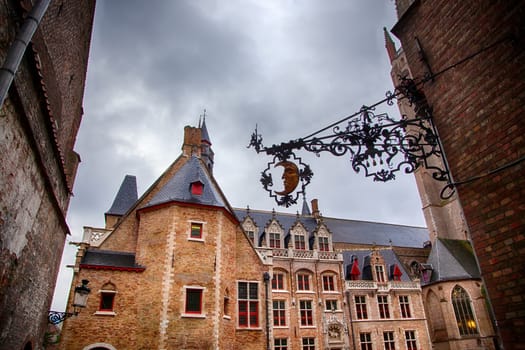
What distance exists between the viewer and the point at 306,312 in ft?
74.2

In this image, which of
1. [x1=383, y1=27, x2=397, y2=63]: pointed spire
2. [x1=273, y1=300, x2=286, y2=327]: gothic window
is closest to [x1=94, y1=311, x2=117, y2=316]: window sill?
[x1=273, y1=300, x2=286, y2=327]: gothic window

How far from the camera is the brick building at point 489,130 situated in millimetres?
3549

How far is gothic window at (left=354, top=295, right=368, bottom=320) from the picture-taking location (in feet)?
77.9

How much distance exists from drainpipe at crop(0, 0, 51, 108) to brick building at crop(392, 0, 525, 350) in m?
5.09

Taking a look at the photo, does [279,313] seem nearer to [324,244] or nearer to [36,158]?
[324,244]

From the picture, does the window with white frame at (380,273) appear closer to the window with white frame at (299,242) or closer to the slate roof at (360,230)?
the slate roof at (360,230)

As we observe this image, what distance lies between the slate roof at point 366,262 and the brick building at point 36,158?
70.8 ft

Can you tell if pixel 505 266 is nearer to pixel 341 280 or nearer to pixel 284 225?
pixel 341 280

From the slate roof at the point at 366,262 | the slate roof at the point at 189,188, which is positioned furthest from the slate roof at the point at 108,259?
the slate roof at the point at 366,262

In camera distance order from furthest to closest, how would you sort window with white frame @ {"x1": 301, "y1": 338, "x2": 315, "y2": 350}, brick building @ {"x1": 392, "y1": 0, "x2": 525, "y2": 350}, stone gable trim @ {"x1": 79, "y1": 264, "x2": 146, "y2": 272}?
1. window with white frame @ {"x1": 301, "y1": 338, "x2": 315, "y2": 350}
2. stone gable trim @ {"x1": 79, "y1": 264, "x2": 146, "y2": 272}
3. brick building @ {"x1": 392, "y1": 0, "x2": 525, "y2": 350}

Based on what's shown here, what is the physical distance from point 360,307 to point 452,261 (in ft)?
27.9

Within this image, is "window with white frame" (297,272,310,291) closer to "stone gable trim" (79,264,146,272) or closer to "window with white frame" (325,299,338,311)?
"window with white frame" (325,299,338,311)

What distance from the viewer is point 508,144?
12.2ft

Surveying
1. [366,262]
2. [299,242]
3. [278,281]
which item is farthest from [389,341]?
[299,242]
